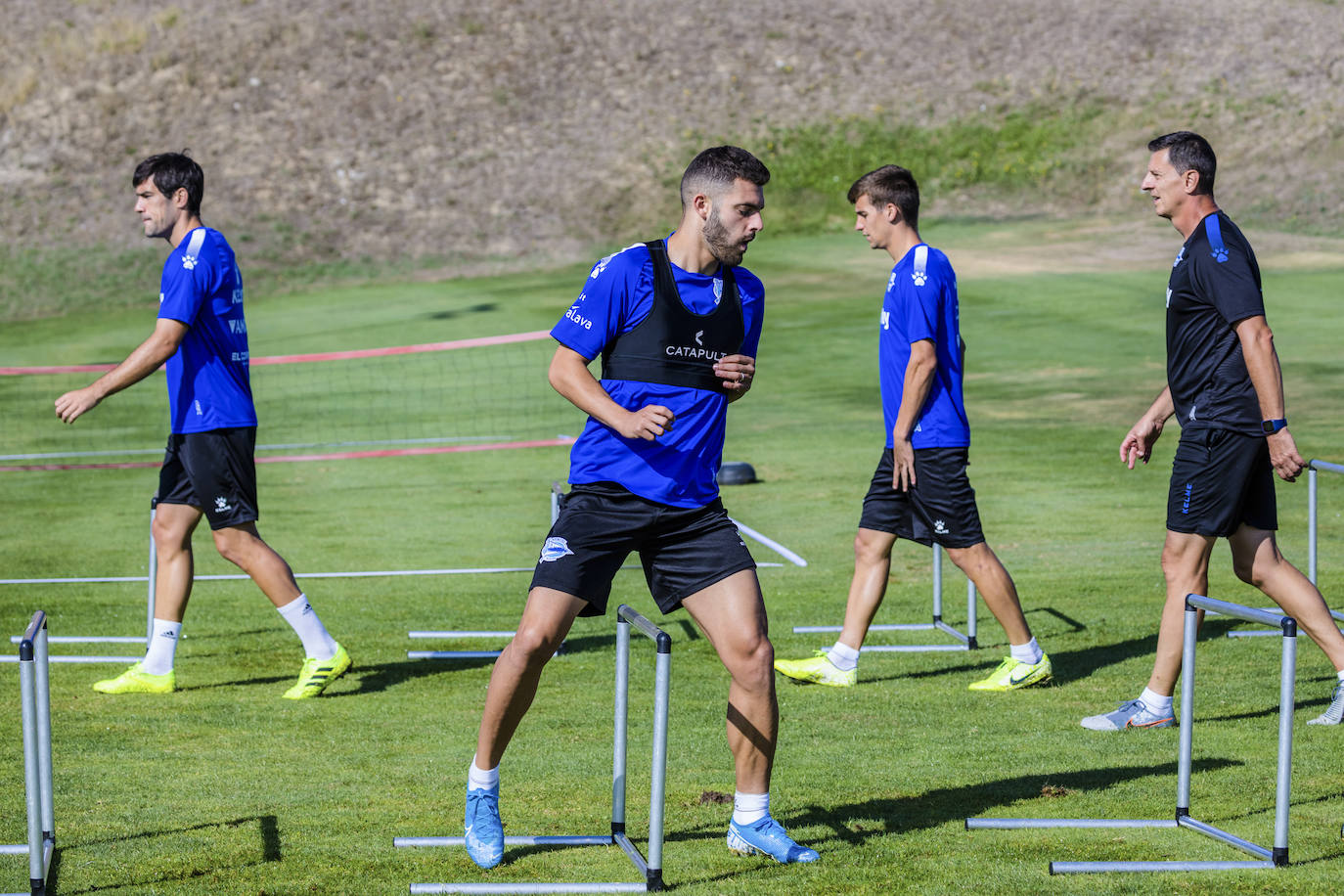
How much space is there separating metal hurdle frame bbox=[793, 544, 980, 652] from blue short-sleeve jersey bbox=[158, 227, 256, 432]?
10.7 ft

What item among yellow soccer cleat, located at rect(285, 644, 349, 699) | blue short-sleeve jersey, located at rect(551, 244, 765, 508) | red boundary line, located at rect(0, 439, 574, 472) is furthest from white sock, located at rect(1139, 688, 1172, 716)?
red boundary line, located at rect(0, 439, 574, 472)

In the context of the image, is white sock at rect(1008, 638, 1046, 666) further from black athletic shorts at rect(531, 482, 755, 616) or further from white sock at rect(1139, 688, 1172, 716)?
black athletic shorts at rect(531, 482, 755, 616)

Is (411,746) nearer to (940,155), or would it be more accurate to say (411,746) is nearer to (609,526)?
(609,526)

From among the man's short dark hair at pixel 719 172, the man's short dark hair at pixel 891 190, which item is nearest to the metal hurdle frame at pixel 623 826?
the man's short dark hair at pixel 719 172

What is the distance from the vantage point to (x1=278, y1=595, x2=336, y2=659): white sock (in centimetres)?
742

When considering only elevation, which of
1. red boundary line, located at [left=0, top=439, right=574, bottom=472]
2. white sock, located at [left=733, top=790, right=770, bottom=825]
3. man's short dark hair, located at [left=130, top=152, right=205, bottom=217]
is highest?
man's short dark hair, located at [left=130, top=152, right=205, bottom=217]

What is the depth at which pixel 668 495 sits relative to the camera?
194 inches

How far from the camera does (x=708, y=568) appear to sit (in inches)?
195

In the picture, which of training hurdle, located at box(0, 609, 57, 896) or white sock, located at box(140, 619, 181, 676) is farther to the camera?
white sock, located at box(140, 619, 181, 676)

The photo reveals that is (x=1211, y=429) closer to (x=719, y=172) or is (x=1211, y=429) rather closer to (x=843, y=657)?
(x=843, y=657)

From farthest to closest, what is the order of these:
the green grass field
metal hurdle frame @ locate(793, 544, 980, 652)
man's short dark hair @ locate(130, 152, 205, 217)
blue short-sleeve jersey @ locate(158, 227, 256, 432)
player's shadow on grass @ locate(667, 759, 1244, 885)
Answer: metal hurdle frame @ locate(793, 544, 980, 652)
man's short dark hair @ locate(130, 152, 205, 217)
blue short-sleeve jersey @ locate(158, 227, 256, 432)
player's shadow on grass @ locate(667, 759, 1244, 885)
the green grass field

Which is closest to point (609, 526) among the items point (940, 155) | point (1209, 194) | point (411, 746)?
point (411, 746)

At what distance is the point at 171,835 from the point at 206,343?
266 cm

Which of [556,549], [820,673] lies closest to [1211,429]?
[820,673]
